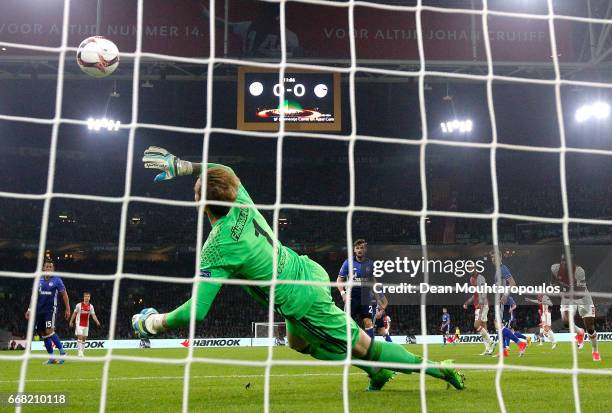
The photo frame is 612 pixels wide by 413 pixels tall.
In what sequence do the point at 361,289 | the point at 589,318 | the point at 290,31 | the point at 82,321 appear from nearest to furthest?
1. the point at 361,289
2. the point at 589,318
3. the point at 290,31
4. the point at 82,321

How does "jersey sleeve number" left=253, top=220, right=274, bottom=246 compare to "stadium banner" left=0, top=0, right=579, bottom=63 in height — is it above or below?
below

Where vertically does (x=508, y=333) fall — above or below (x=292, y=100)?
below

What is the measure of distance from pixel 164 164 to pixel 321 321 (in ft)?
4.70

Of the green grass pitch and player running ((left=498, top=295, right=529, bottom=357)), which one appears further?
player running ((left=498, top=295, right=529, bottom=357))

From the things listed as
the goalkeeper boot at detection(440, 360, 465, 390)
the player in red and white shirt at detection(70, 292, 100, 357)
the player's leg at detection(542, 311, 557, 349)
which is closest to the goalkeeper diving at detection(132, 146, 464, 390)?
the goalkeeper boot at detection(440, 360, 465, 390)

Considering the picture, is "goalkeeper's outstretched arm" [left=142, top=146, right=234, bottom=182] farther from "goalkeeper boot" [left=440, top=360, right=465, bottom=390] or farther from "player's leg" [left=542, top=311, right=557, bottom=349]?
"player's leg" [left=542, top=311, right=557, bottom=349]

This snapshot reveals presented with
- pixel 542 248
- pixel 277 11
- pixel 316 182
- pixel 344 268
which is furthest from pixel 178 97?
pixel 344 268

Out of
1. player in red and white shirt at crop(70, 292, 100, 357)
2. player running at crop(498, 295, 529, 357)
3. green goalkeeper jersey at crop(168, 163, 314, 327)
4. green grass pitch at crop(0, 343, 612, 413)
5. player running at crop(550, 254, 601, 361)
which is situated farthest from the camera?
player in red and white shirt at crop(70, 292, 100, 357)

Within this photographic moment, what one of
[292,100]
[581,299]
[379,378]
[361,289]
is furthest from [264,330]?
[379,378]

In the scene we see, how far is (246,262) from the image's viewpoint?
4082mm

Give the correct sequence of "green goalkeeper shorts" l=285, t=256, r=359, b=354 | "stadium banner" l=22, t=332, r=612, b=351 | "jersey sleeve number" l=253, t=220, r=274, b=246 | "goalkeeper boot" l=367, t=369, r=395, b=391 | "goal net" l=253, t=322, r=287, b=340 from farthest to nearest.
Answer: "goal net" l=253, t=322, r=287, b=340, "stadium banner" l=22, t=332, r=612, b=351, "goalkeeper boot" l=367, t=369, r=395, b=391, "green goalkeeper shorts" l=285, t=256, r=359, b=354, "jersey sleeve number" l=253, t=220, r=274, b=246

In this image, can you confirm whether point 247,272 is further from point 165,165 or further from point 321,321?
point 165,165

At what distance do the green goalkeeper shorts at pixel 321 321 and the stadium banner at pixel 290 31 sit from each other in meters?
8.91

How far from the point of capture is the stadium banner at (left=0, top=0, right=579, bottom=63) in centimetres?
1200
